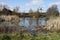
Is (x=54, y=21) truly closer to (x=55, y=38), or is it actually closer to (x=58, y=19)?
(x=58, y=19)

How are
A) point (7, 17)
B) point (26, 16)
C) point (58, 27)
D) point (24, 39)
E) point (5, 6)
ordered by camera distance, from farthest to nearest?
point (26, 16) < point (7, 17) < point (5, 6) < point (58, 27) < point (24, 39)

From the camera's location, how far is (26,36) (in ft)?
26.8

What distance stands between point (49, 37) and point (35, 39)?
58cm

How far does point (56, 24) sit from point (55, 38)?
547 centimetres

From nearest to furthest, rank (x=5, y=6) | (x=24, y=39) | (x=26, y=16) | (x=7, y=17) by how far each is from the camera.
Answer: (x=24, y=39) → (x=5, y=6) → (x=7, y=17) → (x=26, y=16)

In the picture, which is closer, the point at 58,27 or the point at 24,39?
the point at 24,39

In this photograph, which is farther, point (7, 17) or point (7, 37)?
point (7, 17)

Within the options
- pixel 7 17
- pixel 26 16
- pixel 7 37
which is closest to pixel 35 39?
pixel 7 37

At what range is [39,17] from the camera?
23078 mm

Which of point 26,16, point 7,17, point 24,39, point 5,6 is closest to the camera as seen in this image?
point 24,39

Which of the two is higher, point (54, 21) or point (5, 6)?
point (5, 6)

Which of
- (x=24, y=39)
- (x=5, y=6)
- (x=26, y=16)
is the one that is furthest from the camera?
(x=26, y=16)

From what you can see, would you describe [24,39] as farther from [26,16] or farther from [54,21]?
[26,16]

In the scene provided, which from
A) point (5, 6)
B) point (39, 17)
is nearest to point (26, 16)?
point (39, 17)
